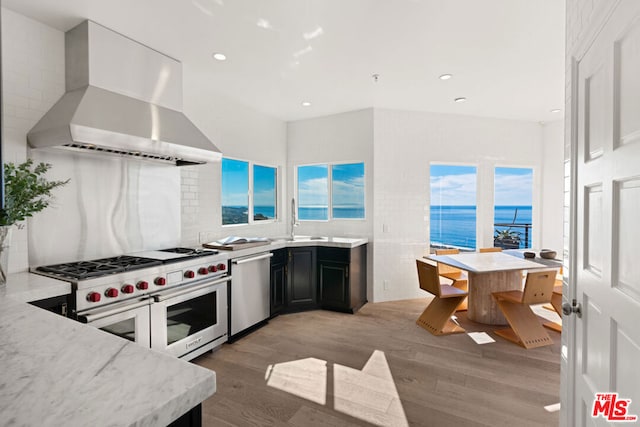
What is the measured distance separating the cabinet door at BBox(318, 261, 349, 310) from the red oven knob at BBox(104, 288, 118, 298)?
96.7 inches

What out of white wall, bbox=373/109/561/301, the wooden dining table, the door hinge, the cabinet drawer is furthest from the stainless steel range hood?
the wooden dining table

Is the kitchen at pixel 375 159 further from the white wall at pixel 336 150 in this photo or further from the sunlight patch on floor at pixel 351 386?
the sunlight patch on floor at pixel 351 386

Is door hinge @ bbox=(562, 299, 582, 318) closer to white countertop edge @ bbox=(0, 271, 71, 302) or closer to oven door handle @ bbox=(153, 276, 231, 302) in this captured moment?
oven door handle @ bbox=(153, 276, 231, 302)

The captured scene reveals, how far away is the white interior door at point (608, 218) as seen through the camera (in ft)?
3.02

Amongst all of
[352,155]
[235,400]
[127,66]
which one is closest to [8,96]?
[127,66]

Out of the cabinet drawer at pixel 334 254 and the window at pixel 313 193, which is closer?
the cabinet drawer at pixel 334 254

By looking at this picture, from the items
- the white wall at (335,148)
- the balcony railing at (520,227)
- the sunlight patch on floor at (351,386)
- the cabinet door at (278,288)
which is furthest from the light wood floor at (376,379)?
the balcony railing at (520,227)

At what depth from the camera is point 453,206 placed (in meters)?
5.10

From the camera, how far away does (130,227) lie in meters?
2.82

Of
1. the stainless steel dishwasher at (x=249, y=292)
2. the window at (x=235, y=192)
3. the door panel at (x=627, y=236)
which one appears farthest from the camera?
the window at (x=235, y=192)

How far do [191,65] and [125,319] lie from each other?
2335 mm

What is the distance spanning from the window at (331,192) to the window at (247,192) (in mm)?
487

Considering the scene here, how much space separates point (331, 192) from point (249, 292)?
2.16 metres

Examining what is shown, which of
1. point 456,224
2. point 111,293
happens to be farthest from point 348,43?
point 456,224
